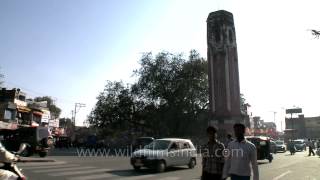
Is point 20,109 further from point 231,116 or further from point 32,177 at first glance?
point 32,177

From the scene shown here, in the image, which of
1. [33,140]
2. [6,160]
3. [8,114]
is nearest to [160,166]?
[33,140]

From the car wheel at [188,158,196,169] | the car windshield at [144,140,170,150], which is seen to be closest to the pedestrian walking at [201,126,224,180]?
the car windshield at [144,140,170,150]

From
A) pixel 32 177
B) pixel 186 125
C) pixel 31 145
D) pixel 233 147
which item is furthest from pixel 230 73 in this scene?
pixel 233 147

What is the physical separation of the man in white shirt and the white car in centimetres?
1211

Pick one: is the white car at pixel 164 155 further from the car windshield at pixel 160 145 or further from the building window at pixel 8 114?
the building window at pixel 8 114

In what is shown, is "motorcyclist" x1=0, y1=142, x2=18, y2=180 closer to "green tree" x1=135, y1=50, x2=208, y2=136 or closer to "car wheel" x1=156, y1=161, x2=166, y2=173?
"car wheel" x1=156, y1=161, x2=166, y2=173

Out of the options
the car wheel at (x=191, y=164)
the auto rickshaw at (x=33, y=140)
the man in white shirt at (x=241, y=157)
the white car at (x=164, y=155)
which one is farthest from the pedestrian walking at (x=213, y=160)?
the auto rickshaw at (x=33, y=140)

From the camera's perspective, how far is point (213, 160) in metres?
8.01

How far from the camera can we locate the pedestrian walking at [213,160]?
26.0ft

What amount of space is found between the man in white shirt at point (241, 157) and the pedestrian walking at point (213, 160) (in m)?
0.78

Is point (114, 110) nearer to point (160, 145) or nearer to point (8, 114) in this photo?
point (8, 114)

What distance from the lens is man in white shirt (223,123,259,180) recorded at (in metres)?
6.96

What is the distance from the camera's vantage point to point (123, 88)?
210ft

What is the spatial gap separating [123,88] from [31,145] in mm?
36950
